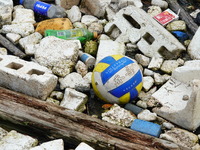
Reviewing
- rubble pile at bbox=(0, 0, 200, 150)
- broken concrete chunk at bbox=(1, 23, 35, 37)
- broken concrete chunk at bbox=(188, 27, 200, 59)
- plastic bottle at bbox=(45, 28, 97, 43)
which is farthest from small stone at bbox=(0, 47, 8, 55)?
broken concrete chunk at bbox=(188, 27, 200, 59)

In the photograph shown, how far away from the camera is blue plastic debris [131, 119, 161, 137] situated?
4403mm

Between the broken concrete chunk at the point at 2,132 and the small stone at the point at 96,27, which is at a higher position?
the small stone at the point at 96,27

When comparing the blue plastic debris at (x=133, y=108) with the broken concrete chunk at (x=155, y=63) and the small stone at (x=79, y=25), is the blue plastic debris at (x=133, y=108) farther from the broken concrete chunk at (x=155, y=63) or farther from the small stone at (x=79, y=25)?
the small stone at (x=79, y=25)

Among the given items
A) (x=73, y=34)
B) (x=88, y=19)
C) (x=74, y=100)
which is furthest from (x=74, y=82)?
(x=88, y=19)

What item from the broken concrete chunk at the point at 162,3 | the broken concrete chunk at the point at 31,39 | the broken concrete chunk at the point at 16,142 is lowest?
the broken concrete chunk at the point at 16,142

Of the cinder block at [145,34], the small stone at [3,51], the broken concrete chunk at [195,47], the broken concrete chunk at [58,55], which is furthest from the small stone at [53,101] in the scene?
the broken concrete chunk at [195,47]

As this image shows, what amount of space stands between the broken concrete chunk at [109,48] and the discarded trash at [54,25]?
80cm

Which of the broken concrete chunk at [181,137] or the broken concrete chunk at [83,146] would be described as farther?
the broken concrete chunk at [181,137]

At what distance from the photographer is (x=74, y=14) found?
21.7ft

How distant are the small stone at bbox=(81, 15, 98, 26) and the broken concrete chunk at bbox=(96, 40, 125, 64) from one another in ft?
2.68

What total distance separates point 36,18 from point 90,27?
1156 millimetres

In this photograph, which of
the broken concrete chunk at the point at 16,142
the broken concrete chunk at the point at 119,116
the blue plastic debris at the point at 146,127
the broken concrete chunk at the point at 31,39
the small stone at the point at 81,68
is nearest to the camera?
the broken concrete chunk at the point at 16,142

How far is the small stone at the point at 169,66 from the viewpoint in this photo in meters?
5.57

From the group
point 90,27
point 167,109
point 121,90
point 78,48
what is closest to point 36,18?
point 90,27
